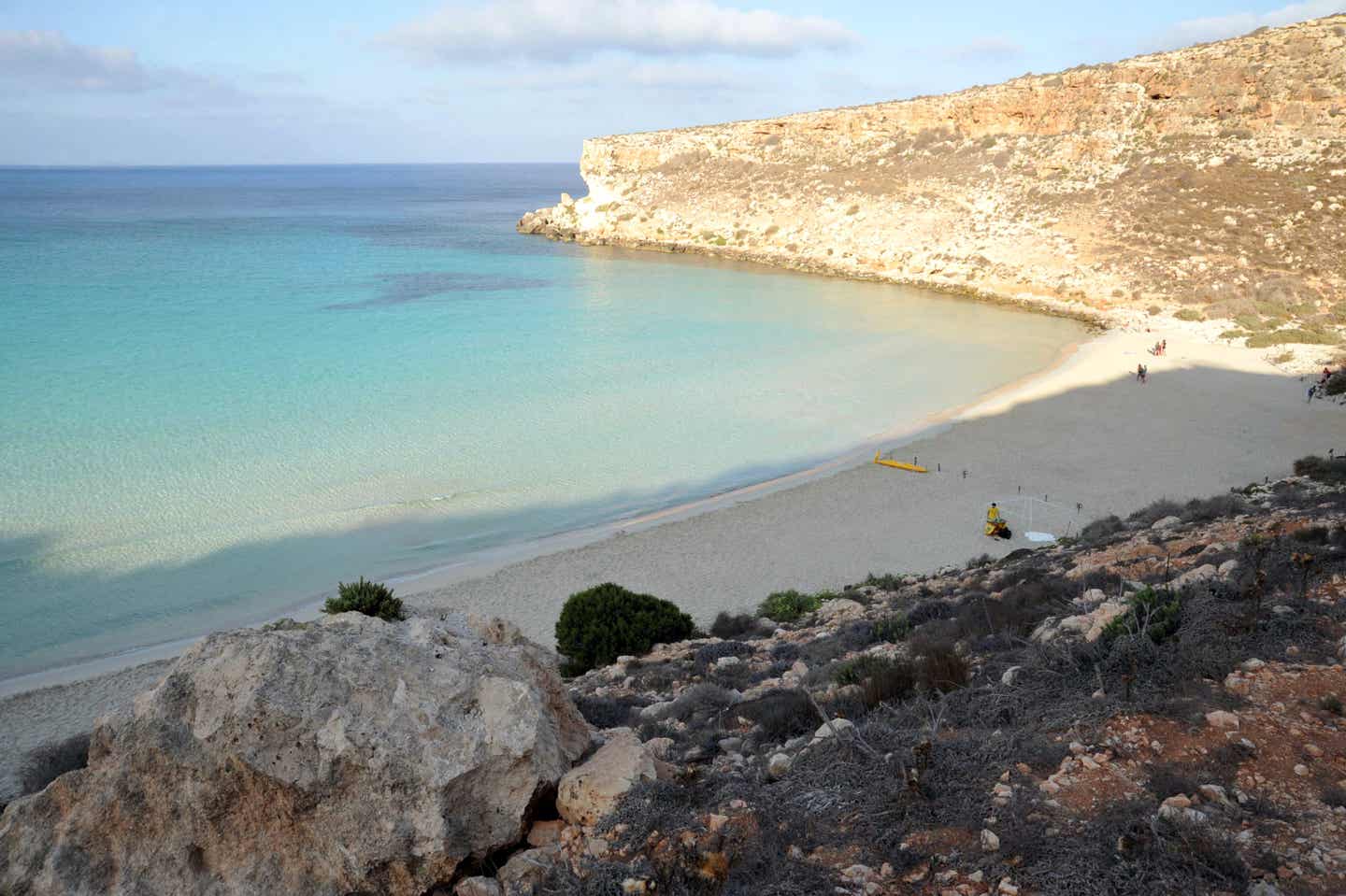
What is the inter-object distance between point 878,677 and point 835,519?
11.3 meters

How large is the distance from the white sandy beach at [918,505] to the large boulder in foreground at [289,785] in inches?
220

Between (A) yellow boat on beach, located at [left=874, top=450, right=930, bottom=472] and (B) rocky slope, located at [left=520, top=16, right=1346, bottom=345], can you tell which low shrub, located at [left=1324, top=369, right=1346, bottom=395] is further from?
(A) yellow boat on beach, located at [left=874, top=450, right=930, bottom=472]

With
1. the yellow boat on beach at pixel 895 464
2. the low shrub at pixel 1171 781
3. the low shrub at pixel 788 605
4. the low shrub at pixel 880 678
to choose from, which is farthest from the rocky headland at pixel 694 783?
the yellow boat on beach at pixel 895 464

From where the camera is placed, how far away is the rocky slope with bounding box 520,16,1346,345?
39281mm

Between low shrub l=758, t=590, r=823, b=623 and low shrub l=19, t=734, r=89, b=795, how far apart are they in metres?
7.88

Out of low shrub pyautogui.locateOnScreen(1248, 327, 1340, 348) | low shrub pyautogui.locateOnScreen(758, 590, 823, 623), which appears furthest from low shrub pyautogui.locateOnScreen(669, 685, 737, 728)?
low shrub pyautogui.locateOnScreen(1248, 327, 1340, 348)

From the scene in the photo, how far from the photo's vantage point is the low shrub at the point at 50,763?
7.75 metres

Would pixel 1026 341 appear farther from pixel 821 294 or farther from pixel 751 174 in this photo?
pixel 751 174

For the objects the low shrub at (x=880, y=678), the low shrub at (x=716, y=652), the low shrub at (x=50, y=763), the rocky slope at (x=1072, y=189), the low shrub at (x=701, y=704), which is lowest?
the low shrub at (x=50, y=763)

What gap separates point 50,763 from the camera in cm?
806

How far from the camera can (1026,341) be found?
34.8 m

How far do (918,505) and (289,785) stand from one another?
15.6 metres

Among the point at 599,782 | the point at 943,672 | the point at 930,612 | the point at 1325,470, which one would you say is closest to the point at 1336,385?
the point at 1325,470

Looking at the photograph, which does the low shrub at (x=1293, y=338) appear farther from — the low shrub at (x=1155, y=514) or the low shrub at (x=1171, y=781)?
the low shrub at (x=1171, y=781)
